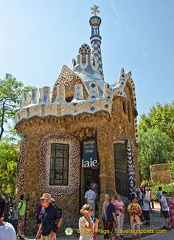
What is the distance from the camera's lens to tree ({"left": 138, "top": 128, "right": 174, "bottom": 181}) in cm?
2045

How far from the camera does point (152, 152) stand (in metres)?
20.6

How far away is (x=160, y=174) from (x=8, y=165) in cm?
1170

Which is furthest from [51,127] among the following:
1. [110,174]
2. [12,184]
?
[12,184]

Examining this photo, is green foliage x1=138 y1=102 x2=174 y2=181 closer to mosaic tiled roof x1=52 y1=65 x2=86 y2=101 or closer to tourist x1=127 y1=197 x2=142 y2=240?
mosaic tiled roof x1=52 y1=65 x2=86 y2=101

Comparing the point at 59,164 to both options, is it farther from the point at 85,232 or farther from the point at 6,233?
the point at 6,233

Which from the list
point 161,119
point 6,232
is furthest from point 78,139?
point 161,119

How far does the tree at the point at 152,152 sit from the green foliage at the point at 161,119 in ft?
6.37

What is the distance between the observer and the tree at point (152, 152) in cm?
2045

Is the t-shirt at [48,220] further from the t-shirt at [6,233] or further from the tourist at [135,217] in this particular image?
the tourist at [135,217]

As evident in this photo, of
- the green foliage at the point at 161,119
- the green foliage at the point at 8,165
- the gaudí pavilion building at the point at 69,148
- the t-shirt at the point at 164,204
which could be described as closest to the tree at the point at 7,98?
the green foliage at the point at 8,165

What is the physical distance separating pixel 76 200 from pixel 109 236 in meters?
3.06

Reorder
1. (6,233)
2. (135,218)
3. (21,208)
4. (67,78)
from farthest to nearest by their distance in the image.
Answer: (67,78) < (21,208) < (135,218) < (6,233)

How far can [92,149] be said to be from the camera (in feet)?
25.9

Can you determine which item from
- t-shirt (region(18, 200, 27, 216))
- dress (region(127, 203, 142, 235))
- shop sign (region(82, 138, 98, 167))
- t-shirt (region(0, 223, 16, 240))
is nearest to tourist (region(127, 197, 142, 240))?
dress (region(127, 203, 142, 235))
